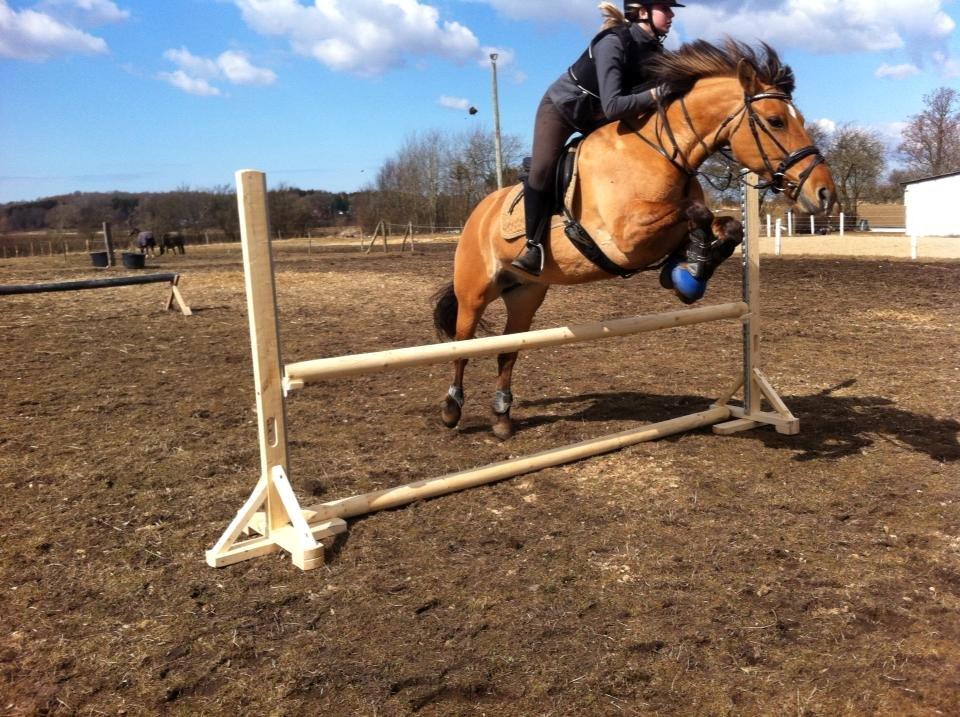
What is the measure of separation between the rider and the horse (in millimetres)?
105

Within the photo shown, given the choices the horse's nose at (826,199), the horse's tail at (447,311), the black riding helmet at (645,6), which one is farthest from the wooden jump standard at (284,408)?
the horse's tail at (447,311)

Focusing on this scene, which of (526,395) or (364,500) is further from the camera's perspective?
(526,395)

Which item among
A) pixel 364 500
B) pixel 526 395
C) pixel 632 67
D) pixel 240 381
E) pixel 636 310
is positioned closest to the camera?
pixel 364 500

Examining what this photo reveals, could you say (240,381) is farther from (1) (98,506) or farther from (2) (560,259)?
(2) (560,259)

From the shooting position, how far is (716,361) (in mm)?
7734

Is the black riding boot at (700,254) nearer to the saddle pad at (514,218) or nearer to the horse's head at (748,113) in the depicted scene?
the horse's head at (748,113)

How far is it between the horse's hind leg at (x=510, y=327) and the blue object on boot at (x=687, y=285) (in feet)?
5.01

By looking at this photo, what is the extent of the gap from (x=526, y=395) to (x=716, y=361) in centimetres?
231

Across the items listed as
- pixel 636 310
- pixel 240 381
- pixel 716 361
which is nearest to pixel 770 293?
pixel 636 310

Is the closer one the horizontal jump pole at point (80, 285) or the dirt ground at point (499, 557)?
the dirt ground at point (499, 557)

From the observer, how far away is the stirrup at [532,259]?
14.6 feet

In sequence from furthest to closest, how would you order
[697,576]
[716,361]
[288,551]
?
[716,361]
[288,551]
[697,576]

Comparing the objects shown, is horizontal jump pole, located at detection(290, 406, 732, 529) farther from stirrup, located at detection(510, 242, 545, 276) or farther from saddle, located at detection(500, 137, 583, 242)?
saddle, located at detection(500, 137, 583, 242)

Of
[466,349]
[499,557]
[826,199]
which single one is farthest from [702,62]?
[499,557]
